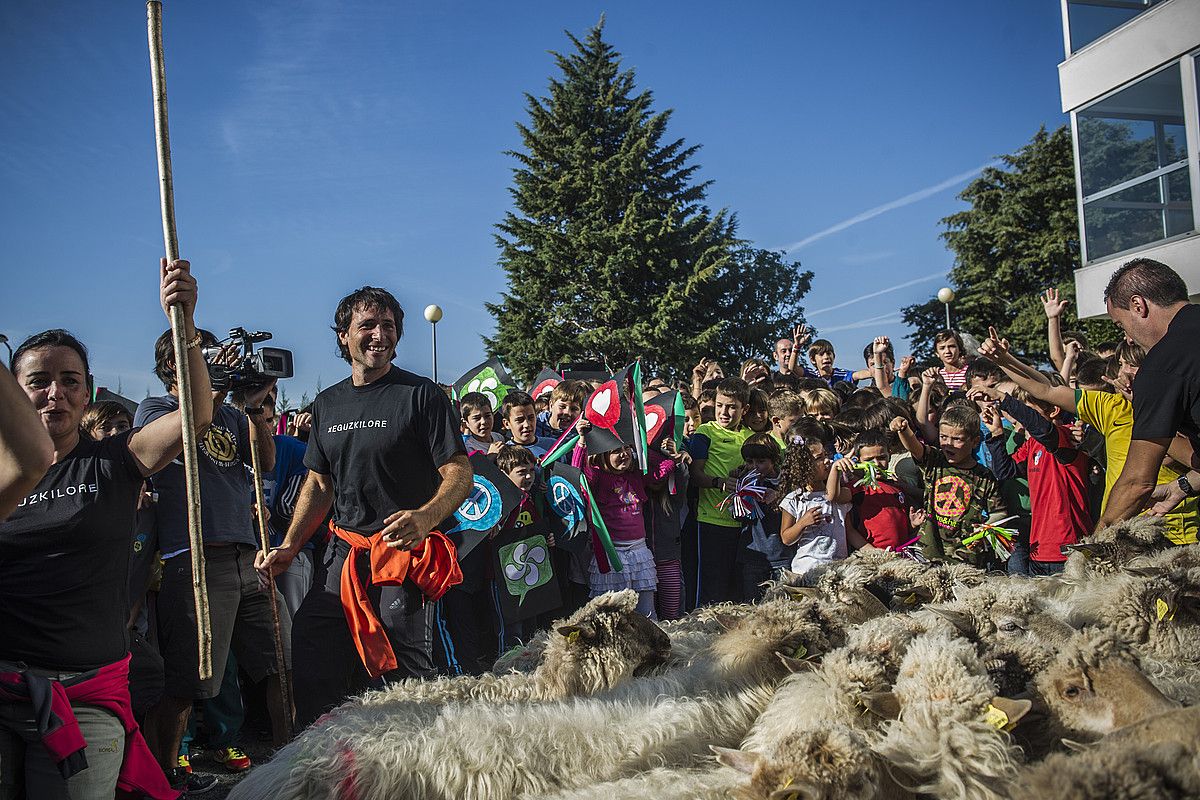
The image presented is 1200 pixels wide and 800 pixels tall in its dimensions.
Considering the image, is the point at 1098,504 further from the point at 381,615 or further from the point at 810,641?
the point at 381,615

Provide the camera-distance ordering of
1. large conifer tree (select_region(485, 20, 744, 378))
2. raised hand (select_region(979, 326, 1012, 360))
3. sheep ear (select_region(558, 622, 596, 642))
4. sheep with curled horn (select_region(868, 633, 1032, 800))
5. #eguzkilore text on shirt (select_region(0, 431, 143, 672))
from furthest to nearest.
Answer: large conifer tree (select_region(485, 20, 744, 378)) < raised hand (select_region(979, 326, 1012, 360)) < sheep ear (select_region(558, 622, 596, 642)) < #eguzkilore text on shirt (select_region(0, 431, 143, 672)) < sheep with curled horn (select_region(868, 633, 1032, 800))

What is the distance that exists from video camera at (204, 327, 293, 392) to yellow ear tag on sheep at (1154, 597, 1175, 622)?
3802 millimetres

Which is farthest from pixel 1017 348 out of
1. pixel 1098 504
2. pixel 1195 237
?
pixel 1098 504

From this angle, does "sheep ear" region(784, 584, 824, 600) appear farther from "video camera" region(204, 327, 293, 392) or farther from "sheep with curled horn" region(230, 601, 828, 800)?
"video camera" region(204, 327, 293, 392)

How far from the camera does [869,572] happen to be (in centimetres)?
394

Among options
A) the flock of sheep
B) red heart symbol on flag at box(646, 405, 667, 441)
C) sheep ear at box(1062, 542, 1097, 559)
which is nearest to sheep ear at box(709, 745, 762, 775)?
the flock of sheep

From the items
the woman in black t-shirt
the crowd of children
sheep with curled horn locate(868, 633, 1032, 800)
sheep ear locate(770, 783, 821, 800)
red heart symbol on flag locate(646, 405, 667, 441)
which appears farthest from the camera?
red heart symbol on flag locate(646, 405, 667, 441)

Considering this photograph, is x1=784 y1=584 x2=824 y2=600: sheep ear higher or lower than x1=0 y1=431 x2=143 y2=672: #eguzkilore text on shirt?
lower

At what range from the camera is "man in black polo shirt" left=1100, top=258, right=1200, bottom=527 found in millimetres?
3682

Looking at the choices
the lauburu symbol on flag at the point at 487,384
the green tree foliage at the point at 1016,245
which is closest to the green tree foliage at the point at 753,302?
the green tree foliage at the point at 1016,245

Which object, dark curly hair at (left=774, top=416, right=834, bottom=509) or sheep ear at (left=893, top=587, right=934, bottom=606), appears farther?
dark curly hair at (left=774, top=416, right=834, bottom=509)

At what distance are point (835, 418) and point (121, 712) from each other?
18.1 feet

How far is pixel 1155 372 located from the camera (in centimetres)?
374

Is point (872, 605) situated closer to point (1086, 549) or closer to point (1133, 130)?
point (1086, 549)
